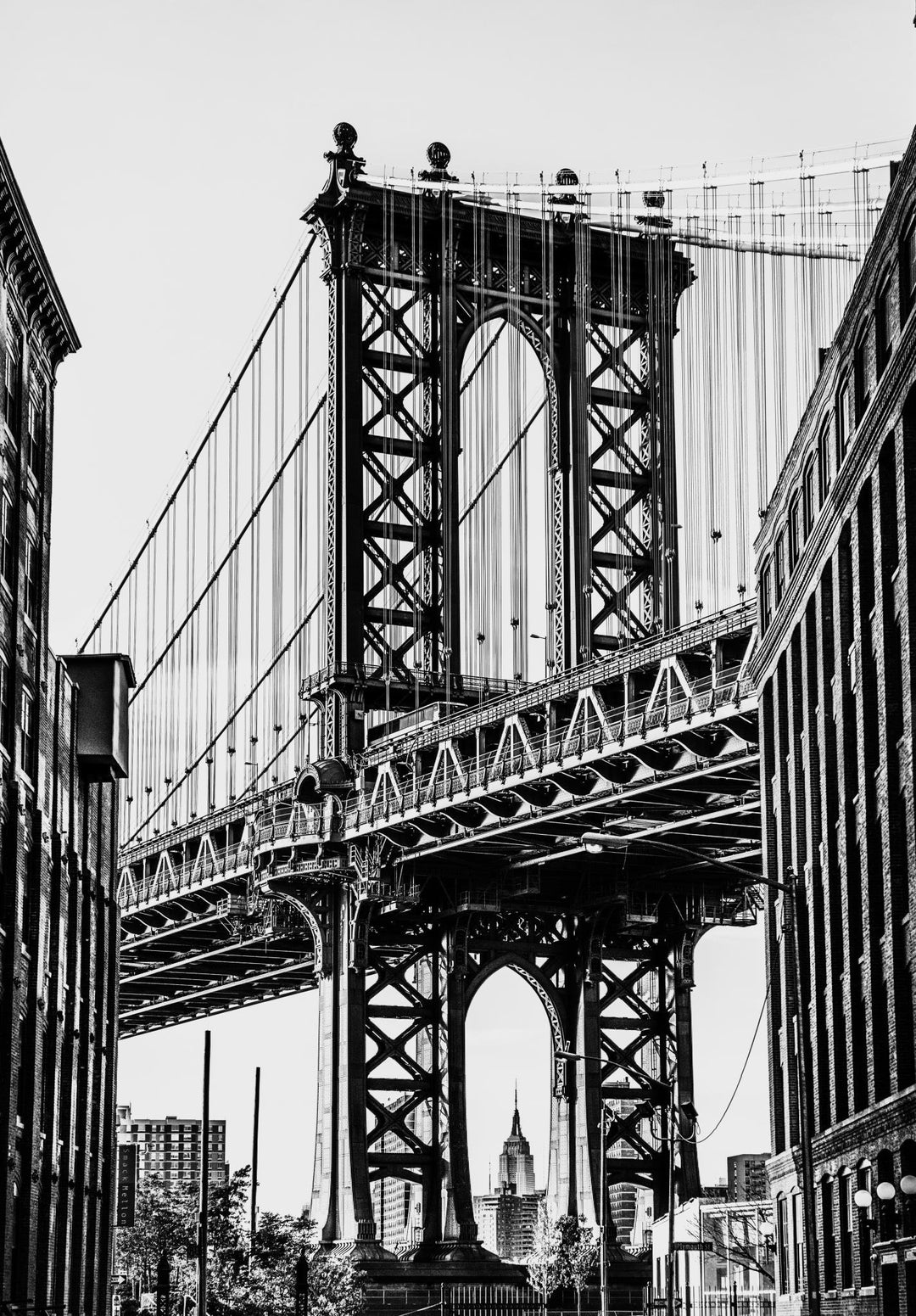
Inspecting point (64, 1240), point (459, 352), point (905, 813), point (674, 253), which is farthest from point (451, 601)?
point (905, 813)

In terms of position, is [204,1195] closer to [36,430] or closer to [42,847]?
[42,847]

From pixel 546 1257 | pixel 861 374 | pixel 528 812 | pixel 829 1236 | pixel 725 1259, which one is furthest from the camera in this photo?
pixel 546 1257

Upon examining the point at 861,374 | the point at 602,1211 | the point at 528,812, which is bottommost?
the point at 602,1211

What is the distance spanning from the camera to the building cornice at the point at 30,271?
54.2 metres

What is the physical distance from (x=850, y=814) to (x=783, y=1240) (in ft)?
40.4

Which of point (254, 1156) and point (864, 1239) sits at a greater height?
point (254, 1156)

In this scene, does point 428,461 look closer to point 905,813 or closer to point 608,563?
point 608,563

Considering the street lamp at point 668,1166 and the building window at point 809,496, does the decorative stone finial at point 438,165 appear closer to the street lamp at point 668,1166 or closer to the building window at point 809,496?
the street lamp at point 668,1166

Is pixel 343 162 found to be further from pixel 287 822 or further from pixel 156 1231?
pixel 156 1231

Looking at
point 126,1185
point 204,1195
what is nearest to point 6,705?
point 204,1195

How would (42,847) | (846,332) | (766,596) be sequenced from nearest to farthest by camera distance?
(846,332)
(42,847)
(766,596)

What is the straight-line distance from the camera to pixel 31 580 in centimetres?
6028

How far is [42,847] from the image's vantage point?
6050 centimetres

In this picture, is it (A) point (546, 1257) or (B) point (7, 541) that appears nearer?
(B) point (7, 541)
